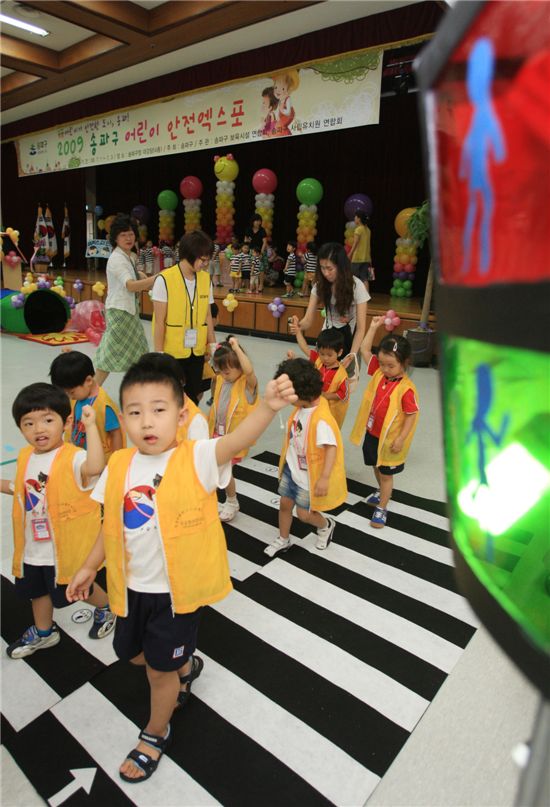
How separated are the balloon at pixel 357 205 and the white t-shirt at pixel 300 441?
6.92 meters

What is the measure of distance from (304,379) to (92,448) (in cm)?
92

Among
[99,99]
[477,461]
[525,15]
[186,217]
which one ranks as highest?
[99,99]

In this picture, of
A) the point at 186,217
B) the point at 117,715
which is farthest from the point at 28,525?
the point at 186,217

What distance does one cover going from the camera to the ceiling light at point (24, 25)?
6.41 metres

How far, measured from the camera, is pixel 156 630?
1232mm

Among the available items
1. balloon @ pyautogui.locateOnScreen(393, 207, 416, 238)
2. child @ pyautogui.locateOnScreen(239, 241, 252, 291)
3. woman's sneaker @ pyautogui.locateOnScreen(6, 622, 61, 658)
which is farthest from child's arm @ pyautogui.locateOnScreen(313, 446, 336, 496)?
child @ pyautogui.locateOnScreen(239, 241, 252, 291)

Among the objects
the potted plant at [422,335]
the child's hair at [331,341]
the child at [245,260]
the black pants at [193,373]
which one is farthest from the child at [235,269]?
the child's hair at [331,341]

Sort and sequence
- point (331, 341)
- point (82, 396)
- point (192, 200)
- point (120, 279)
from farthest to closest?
point (192, 200) → point (120, 279) → point (331, 341) → point (82, 396)

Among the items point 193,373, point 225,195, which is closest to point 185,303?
point 193,373

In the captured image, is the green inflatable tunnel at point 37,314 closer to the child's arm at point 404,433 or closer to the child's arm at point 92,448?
the child's arm at point 404,433

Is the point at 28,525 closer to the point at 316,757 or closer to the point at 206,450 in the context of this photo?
the point at 206,450

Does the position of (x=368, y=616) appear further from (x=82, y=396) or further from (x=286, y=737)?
(x=82, y=396)

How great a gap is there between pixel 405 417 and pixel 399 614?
903 mm

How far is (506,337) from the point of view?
287 mm
